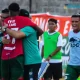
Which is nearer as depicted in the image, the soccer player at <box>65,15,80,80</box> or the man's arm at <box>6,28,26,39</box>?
the man's arm at <box>6,28,26,39</box>

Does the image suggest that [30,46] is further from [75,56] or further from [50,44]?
[50,44]

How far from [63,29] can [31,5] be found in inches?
212

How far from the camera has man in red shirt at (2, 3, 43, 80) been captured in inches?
258

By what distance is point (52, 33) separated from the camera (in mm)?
9156

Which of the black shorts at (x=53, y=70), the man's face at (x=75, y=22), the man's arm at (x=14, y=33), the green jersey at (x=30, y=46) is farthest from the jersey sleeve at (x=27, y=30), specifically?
the black shorts at (x=53, y=70)

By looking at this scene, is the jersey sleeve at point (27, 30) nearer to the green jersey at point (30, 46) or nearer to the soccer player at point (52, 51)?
the green jersey at point (30, 46)

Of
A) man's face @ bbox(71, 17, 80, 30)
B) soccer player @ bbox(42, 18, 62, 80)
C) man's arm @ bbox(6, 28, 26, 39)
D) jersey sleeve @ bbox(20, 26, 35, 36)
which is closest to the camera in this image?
man's arm @ bbox(6, 28, 26, 39)

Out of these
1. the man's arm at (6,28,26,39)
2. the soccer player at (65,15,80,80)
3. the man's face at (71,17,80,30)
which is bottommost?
the soccer player at (65,15,80,80)

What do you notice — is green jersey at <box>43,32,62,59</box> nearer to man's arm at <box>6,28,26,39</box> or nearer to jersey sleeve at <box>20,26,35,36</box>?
jersey sleeve at <box>20,26,35,36</box>

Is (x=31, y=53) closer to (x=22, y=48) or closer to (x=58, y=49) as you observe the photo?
(x=22, y=48)

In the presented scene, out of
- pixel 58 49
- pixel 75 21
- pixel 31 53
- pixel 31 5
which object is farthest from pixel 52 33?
pixel 31 5

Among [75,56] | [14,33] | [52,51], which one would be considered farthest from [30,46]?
[52,51]

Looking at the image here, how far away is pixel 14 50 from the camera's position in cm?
655

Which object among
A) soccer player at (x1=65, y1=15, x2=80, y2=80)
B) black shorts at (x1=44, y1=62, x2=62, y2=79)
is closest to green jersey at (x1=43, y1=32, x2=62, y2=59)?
black shorts at (x1=44, y1=62, x2=62, y2=79)
